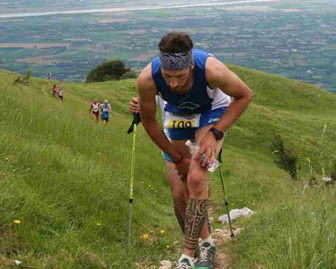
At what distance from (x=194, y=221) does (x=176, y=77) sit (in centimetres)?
161

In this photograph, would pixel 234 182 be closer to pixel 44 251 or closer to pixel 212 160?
pixel 212 160

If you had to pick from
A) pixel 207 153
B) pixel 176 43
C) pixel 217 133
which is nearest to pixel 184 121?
pixel 217 133

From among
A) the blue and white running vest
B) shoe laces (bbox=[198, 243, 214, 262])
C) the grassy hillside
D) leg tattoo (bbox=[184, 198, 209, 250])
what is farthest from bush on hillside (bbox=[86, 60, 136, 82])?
leg tattoo (bbox=[184, 198, 209, 250])

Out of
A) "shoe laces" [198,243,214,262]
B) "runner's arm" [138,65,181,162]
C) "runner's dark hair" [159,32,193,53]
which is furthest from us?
"shoe laces" [198,243,214,262]

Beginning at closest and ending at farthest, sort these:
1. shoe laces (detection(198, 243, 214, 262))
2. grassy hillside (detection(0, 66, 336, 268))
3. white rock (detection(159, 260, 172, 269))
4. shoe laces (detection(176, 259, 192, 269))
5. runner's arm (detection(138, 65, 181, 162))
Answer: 1. grassy hillside (detection(0, 66, 336, 268))
2. shoe laces (detection(176, 259, 192, 269))
3. runner's arm (detection(138, 65, 181, 162))
4. shoe laces (detection(198, 243, 214, 262))
5. white rock (detection(159, 260, 172, 269))

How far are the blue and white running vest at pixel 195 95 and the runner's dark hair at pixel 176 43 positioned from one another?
0.99ft

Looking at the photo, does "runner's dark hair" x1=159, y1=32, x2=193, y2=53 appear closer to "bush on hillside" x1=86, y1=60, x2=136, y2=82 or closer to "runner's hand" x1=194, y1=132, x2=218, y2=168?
"runner's hand" x1=194, y1=132, x2=218, y2=168

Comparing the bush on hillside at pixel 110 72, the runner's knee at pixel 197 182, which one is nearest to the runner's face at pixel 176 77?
the runner's knee at pixel 197 182

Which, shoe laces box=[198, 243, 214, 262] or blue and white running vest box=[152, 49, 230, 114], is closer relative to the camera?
blue and white running vest box=[152, 49, 230, 114]

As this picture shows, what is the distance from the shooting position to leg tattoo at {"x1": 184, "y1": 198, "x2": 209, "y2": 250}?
4.85 meters

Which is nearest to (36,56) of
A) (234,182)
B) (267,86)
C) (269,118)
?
(267,86)

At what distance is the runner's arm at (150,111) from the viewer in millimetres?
4949

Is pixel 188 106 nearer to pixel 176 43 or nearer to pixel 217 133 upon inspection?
pixel 217 133

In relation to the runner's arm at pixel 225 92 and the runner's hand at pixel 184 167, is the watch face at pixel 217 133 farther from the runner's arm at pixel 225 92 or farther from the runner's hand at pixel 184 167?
Answer: the runner's hand at pixel 184 167
